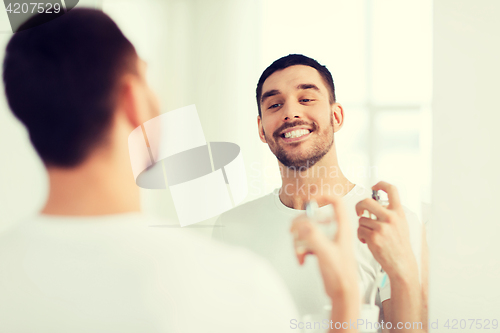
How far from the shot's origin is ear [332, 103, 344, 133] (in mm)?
1011

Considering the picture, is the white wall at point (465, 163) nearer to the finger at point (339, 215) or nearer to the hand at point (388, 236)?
the hand at point (388, 236)

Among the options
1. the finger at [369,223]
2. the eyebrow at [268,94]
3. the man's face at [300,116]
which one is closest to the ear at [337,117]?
the man's face at [300,116]

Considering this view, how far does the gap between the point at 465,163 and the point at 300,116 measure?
536 mm

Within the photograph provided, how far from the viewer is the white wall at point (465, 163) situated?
103 cm

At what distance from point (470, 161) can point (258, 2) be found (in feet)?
2.68

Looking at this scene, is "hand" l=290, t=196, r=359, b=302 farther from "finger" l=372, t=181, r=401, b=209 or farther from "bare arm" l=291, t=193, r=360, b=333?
"finger" l=372, t=181, r=401, b=209

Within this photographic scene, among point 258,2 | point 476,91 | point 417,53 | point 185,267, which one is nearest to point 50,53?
point 258,2

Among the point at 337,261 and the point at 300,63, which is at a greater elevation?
the point at 300,63

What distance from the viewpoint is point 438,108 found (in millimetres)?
1040

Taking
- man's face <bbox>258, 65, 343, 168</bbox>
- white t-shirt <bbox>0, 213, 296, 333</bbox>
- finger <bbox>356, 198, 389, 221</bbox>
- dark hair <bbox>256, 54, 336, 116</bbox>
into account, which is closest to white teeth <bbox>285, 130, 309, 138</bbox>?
man's face <bbox>258, 65, 343, 168</bbox>

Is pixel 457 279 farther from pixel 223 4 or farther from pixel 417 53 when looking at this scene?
pixel 223 4

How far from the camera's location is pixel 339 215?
1.00m

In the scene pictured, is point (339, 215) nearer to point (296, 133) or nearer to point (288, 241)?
point (288, 241)

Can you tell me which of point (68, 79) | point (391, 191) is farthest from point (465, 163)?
point (68, 79)
